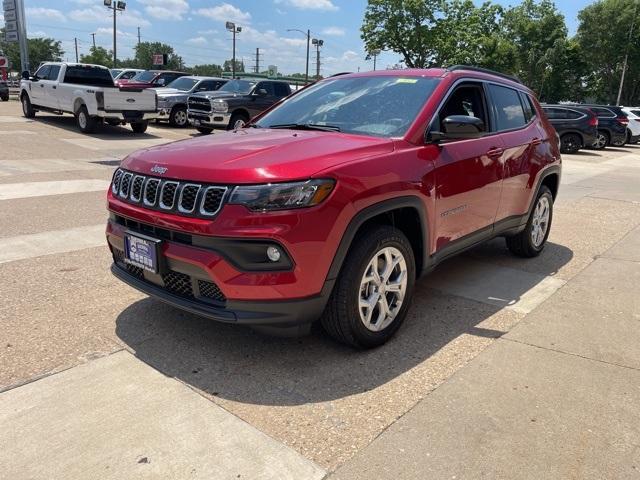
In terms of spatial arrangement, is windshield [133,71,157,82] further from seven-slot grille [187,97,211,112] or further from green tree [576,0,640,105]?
green tree [576,0,640,105]

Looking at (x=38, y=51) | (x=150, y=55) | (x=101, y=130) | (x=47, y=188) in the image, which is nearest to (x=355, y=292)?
(x=47, y=188)

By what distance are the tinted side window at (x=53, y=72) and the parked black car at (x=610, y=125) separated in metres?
20.3

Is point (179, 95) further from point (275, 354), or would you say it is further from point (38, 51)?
point (38, 51)

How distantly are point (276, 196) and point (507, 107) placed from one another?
3144 millimetres

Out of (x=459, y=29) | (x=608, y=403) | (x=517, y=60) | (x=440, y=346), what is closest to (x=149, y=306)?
(x=440, y=346)

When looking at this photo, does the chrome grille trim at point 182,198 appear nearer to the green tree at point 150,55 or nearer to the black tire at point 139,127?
the black tire at point 139,127

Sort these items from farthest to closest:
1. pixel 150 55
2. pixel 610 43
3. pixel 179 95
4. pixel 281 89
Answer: pixel 150 55
pixel 610 43
pixel 179 95
pixel 281 89

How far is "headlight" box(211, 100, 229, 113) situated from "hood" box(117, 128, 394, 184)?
13.1 meters

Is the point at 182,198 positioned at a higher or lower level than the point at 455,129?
lower

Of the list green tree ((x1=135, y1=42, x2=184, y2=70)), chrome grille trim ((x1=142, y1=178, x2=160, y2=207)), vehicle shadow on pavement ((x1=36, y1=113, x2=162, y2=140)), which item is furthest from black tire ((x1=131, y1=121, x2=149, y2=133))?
green tree ((x1=135, y1=42, x2=184, y2=70))

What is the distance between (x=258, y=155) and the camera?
3.21 metres

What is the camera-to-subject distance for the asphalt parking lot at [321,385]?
251 cm

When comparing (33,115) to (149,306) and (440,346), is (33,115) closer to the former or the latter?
(149,306)

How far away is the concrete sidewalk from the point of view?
8.20 ft
